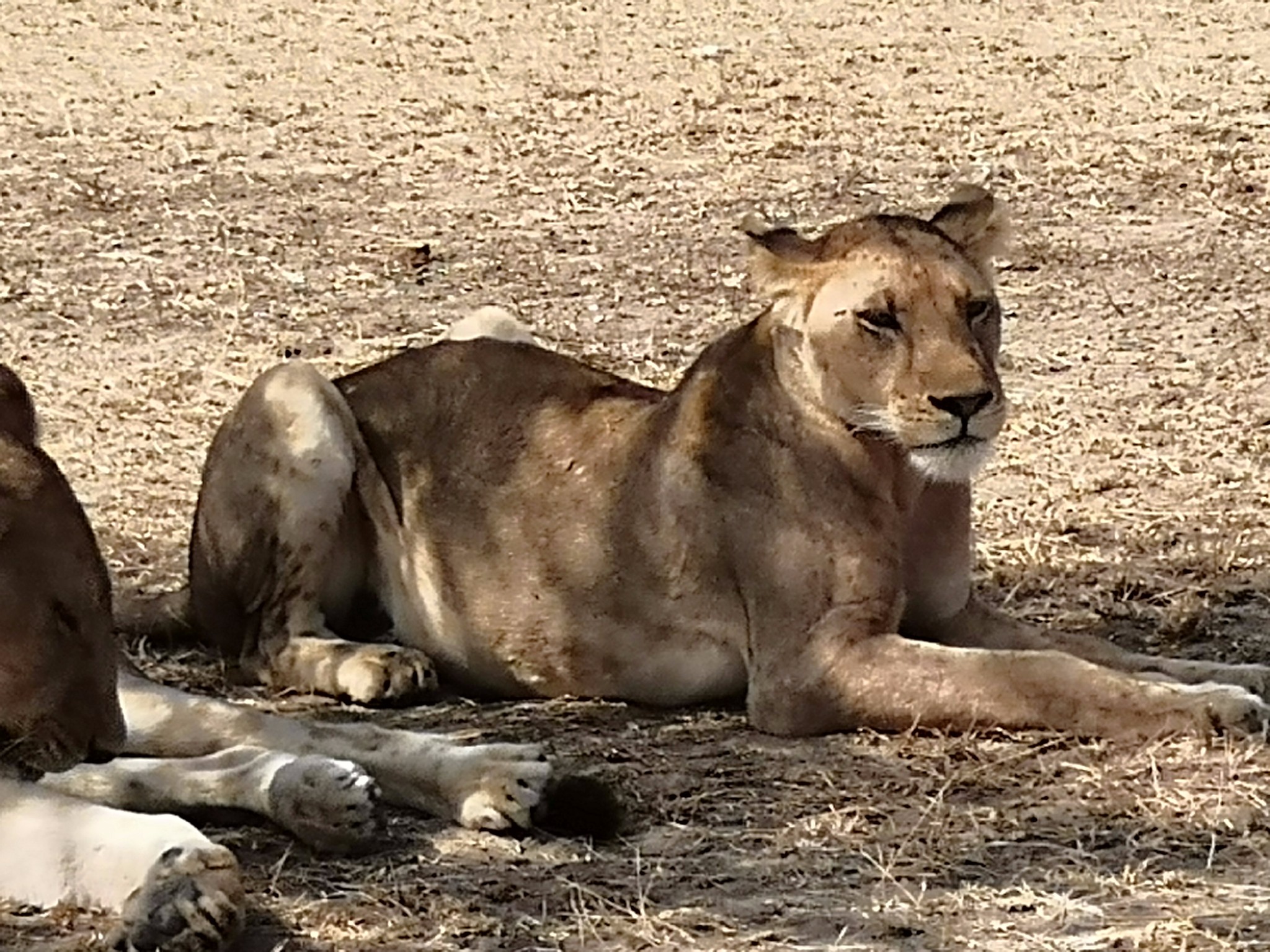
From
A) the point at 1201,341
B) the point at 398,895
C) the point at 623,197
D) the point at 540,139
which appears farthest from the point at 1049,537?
the point at 540,139

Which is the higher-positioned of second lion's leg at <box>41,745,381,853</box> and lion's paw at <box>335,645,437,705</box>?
second lion's leg at <box>41,745,381,853</box>

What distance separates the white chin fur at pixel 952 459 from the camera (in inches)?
203

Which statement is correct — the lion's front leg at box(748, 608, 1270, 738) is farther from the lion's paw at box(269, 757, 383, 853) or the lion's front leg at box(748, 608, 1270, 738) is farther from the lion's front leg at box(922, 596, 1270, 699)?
the lion's paw at box(269, 757, 383, 853)

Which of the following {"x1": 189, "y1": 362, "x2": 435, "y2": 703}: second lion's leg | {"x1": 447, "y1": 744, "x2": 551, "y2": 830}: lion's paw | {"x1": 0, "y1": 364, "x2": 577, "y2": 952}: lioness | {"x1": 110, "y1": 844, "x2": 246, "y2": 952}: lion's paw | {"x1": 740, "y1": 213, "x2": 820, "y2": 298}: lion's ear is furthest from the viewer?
{"x1": 189, "y1": 362, "x2": 435, "y2": 703}: second lion's leg

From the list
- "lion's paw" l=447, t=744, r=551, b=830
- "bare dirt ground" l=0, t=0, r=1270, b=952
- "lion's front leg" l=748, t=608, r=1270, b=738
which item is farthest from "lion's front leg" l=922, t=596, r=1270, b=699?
"lion's paw" l=447, t=744, r=551, b=830

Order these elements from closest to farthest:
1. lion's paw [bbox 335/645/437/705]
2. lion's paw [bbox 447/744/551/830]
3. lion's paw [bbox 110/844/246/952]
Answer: lion's paw [bbox 110/844/246/952]
lion's paw [bbox 447/744/551/830]
lion's paw [bbox 335/645/437/705]

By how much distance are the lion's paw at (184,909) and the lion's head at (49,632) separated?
29 centimetres

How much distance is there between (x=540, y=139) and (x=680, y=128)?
0.66 m

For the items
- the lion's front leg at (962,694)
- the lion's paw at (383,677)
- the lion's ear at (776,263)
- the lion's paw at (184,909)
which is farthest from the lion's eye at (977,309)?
the lion's paw at (184,909)

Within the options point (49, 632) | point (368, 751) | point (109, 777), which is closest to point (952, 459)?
point (368, 751)

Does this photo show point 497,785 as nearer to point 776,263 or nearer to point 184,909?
point 184,909

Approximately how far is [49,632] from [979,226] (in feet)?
7.63

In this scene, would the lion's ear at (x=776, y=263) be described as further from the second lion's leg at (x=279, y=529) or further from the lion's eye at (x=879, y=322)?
the second lion's leg at (x=279, y=529)

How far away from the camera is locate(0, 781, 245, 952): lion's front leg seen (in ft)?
13.0
